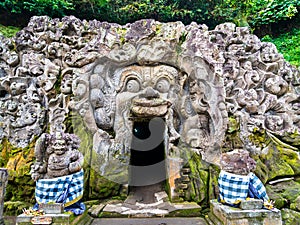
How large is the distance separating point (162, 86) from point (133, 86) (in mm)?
727

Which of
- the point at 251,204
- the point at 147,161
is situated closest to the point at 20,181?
the point at 147,161

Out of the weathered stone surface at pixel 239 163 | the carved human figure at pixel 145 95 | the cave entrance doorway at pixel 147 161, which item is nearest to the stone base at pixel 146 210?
the cave entrance doorway at pixel 147 161

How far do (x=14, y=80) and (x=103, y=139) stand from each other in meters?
2.95

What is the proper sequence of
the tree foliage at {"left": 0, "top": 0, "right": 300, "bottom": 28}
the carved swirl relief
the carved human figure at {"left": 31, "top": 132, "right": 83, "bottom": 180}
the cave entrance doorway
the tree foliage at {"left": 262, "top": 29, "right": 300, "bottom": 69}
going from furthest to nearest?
the tree foliage at {"left": 0, "top": 0, "right": 300, "bottom": 28} → the tree foliage at {"left": 262, "top": 29, "right": 300, "bottom": 69} → the cave entrance doorway → the carved swirl relief → the carved human figure at {"left": 31, "top": 132, "right": 83, "bottom": 180}

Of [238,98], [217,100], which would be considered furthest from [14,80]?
[238,98]

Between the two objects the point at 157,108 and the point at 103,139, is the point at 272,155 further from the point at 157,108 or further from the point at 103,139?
the point at 103,139

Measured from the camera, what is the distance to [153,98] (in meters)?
6.69

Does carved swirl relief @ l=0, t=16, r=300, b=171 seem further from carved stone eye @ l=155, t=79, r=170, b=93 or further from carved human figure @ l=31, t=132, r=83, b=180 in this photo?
carved human figure @ l=31, t=132, r=83, b=180

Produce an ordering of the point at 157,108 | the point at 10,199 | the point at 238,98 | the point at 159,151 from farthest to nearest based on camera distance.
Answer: the point at 159,151 < the point at 238,98 < the point at 157,108 < the point at 10,199

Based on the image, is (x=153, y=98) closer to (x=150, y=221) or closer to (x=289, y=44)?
(x=150, y=221)

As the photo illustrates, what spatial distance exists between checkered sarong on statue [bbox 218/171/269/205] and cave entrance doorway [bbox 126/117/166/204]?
2507mm

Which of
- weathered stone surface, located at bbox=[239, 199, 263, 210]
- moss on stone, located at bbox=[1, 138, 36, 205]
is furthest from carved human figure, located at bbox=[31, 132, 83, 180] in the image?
weathered stone surface, located at bbox=[239, 199, 263, 210]

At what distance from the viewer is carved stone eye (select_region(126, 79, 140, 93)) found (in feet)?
22.4

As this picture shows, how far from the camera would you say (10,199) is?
20.0 ft
